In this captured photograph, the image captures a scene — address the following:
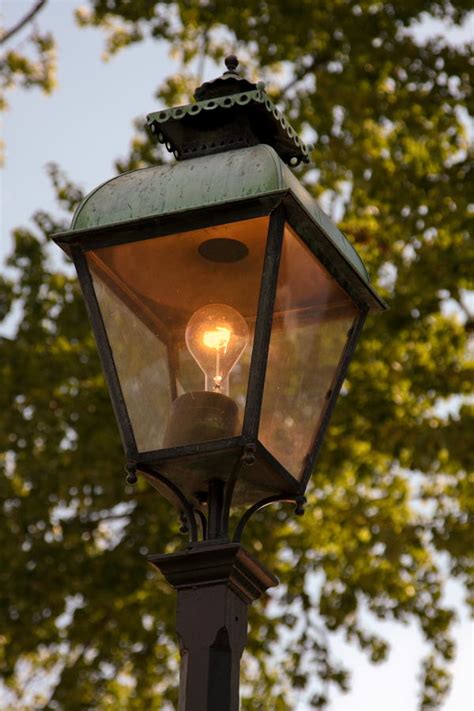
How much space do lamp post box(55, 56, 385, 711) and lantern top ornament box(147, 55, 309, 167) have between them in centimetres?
14

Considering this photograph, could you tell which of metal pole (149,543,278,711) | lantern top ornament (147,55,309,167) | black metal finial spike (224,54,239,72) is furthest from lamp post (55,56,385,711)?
black metal finial spike (224,54,239,72)

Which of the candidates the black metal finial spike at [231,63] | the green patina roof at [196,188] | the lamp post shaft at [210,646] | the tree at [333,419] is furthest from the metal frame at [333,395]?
the tree at [333,419]

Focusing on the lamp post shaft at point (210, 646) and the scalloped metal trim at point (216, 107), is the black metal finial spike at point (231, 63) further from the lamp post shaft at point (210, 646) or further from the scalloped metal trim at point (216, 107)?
the lamp post shaft at point (210, 646)

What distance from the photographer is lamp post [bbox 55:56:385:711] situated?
3.62m

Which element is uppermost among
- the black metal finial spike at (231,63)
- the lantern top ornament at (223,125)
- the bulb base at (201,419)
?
the black metal finial spike at (231,63)

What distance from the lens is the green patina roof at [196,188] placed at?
369cm

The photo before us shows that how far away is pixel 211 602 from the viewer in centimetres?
360

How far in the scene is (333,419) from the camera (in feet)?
41.1

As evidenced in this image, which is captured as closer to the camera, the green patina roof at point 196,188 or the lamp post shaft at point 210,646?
the lamp post shaft at point 210,646

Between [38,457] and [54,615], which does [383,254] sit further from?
[54,615]

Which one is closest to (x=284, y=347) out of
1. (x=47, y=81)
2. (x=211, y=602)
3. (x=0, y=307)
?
(x=211, y=602)

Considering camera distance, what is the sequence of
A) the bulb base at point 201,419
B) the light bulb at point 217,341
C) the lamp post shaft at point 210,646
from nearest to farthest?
the lamp post shaft at point 210,646 < the bulb base at point 201,419 < the light bulb at point 217,341

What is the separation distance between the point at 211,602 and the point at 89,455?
29.1ft

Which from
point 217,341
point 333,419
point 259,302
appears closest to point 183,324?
point 217,341
